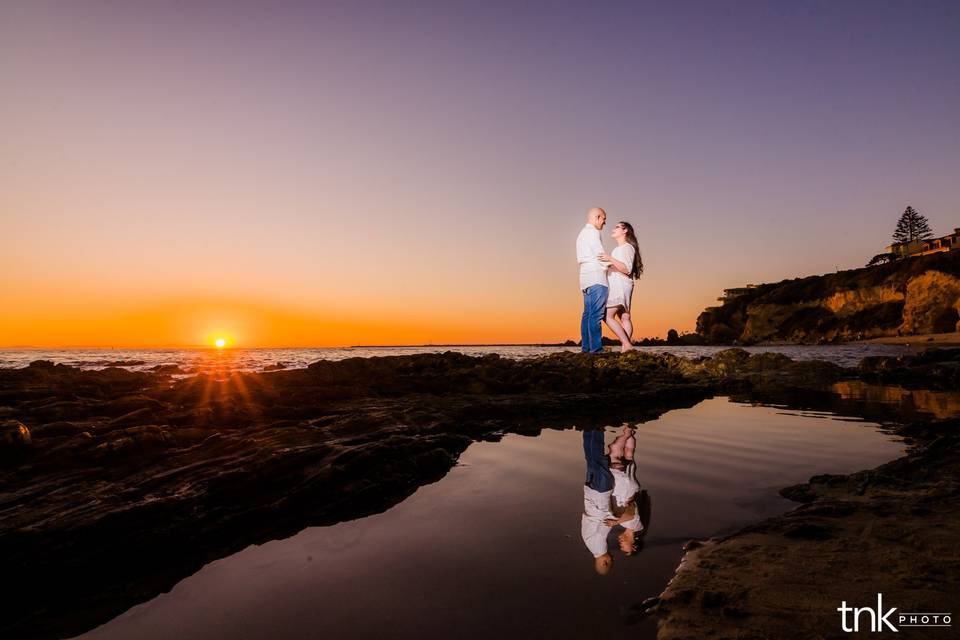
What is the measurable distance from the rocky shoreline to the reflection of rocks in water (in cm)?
60

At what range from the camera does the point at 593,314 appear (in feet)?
35.7

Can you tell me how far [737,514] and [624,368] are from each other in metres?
6.42

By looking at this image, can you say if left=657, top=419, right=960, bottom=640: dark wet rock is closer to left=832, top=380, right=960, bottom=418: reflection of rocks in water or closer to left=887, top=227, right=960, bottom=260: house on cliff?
left=832, top=380, right=960, bottom=418: reflection of rocks in water

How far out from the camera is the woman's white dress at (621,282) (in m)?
10.7

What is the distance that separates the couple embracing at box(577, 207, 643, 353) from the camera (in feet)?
34.5

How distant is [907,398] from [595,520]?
8.49 m

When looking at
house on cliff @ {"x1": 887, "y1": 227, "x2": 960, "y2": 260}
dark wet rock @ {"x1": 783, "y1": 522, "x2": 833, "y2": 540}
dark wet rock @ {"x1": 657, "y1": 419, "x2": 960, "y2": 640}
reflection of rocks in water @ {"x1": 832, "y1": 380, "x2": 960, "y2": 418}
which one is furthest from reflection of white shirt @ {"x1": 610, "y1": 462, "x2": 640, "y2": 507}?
house on cliff @ {"x1": 887, "y1": 227, "x2": 960, "y2": 260}

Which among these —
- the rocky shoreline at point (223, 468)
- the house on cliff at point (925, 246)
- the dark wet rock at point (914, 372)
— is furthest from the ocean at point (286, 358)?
the house on cliff at point (925, 246)

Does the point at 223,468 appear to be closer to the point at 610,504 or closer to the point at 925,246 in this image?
the point at 610,504

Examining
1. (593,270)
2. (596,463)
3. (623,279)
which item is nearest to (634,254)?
(623,279)

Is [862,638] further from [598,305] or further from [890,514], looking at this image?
[598,305]

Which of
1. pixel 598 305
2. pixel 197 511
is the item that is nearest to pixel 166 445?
pixel 197 511

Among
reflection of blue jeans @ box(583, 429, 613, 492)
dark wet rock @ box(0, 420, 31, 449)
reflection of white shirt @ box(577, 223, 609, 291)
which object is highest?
reflection of white shirt @ box(577, 223, 609, 291)

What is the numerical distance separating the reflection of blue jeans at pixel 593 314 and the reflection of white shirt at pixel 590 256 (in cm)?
18
